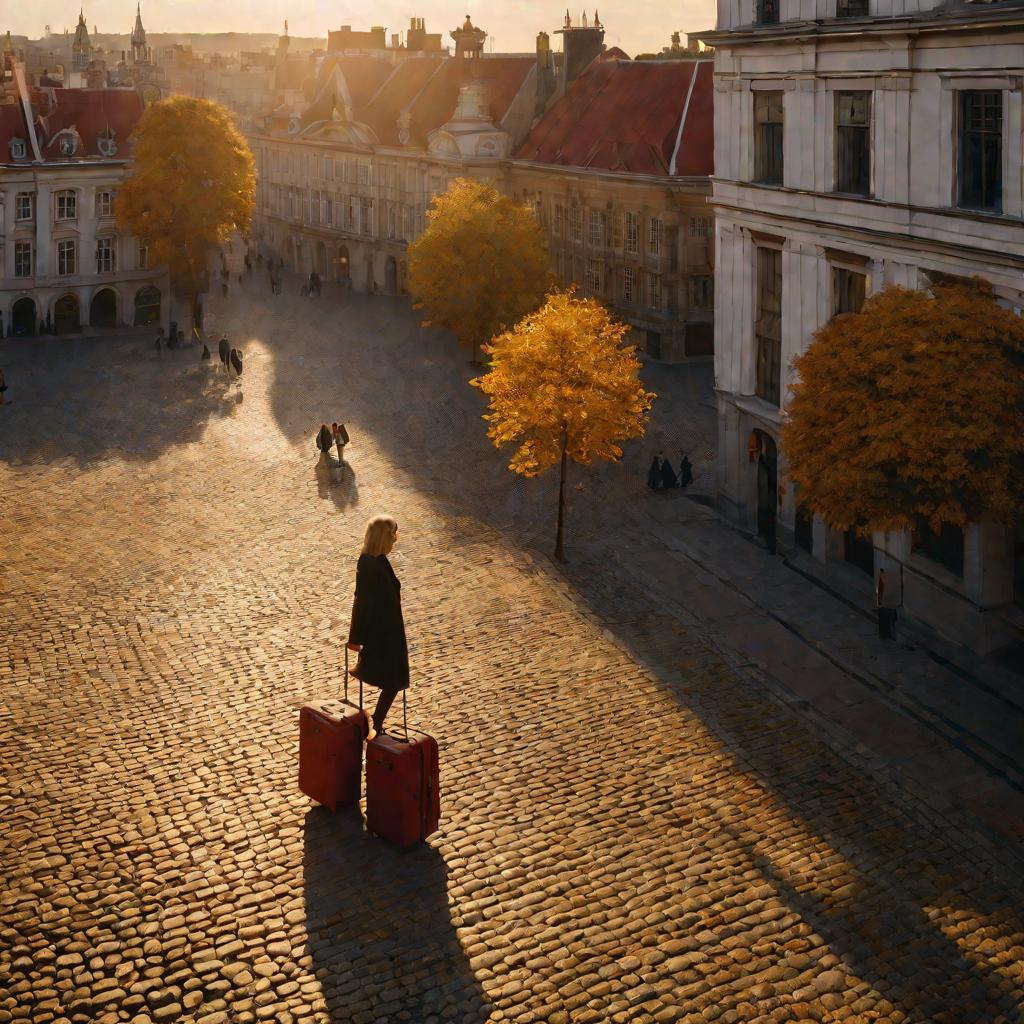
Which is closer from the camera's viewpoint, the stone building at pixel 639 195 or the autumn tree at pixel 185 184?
the stone building at pixel 639 195

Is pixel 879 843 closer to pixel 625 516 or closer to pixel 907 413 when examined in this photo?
pixel 907 413

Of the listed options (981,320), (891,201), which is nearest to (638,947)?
(981,320)

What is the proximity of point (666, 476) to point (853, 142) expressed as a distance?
13198 millimetres

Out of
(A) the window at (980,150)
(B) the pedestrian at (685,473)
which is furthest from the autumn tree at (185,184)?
(A) the window at (980,150)

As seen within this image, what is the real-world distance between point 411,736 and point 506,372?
1892 centimetres

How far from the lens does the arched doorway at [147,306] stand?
268ft

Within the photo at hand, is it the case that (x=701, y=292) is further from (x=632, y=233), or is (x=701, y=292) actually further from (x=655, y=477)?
(x=655, y=477)

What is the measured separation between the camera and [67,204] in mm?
78312

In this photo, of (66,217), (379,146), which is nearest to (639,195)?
(66,217)

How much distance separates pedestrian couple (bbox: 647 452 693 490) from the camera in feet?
145

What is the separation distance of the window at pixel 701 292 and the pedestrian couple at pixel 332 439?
77.4 ft

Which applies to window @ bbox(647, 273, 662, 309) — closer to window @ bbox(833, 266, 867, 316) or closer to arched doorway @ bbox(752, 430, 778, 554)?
arched doorway @ bbox(752, 430, 778, 554)

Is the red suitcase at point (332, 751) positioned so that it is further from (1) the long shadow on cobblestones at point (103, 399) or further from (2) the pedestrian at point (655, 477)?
(1) the long shadow on cobblestones at point (103, 399)

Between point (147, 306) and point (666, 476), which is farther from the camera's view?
point (147, 306)
